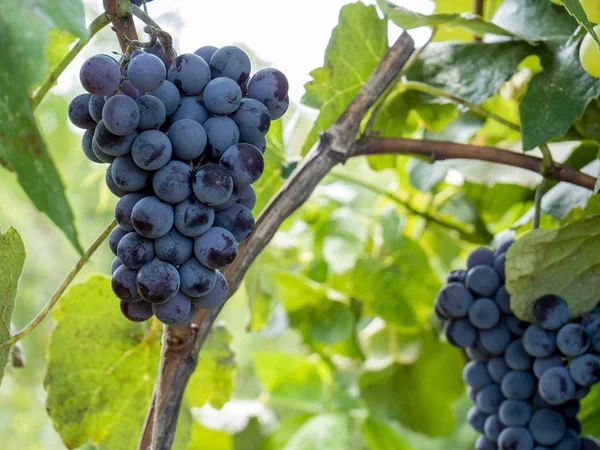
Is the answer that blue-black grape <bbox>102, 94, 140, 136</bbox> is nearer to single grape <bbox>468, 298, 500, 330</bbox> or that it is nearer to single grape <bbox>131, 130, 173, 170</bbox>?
single grape <bbox>131, 130, 173, 170</bbox>

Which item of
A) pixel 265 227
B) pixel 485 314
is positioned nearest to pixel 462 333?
pixel 485 314

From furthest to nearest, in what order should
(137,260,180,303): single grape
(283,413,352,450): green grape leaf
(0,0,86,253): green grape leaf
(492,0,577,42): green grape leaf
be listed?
(283,413,352,450): green grape leaf, (492,0,577,42): green grape leaf, (137,260,180,303): single grape, (0,0,86,253): green grape leaf

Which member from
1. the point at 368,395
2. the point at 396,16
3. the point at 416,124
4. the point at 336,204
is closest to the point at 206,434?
the point at 368,395

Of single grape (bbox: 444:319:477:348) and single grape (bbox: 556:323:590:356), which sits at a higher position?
single grape (bbox: 556:323:590:356)

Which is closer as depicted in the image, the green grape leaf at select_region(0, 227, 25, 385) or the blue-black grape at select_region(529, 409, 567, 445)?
the green grape leaf at select_region(0, 227, 25, 385)

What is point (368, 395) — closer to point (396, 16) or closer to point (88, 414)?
point (88, 414)

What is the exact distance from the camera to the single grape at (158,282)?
1.19 feet

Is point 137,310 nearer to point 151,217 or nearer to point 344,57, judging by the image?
point 151,217

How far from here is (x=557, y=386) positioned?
1.74 ft

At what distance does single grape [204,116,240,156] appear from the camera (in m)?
0.38

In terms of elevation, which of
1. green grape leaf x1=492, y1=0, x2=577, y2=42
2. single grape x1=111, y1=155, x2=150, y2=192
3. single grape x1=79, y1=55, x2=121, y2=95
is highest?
green grape leaf x1=492, y1=0, x2=577, y2=42

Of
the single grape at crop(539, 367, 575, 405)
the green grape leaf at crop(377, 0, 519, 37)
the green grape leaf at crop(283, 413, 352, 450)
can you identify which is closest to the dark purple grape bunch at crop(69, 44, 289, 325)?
the green grape leaf at crop(377, 0, 519, 37)

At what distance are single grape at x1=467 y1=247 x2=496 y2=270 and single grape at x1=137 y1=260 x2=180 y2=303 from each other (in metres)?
0.32

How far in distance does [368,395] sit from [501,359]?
50 cm
